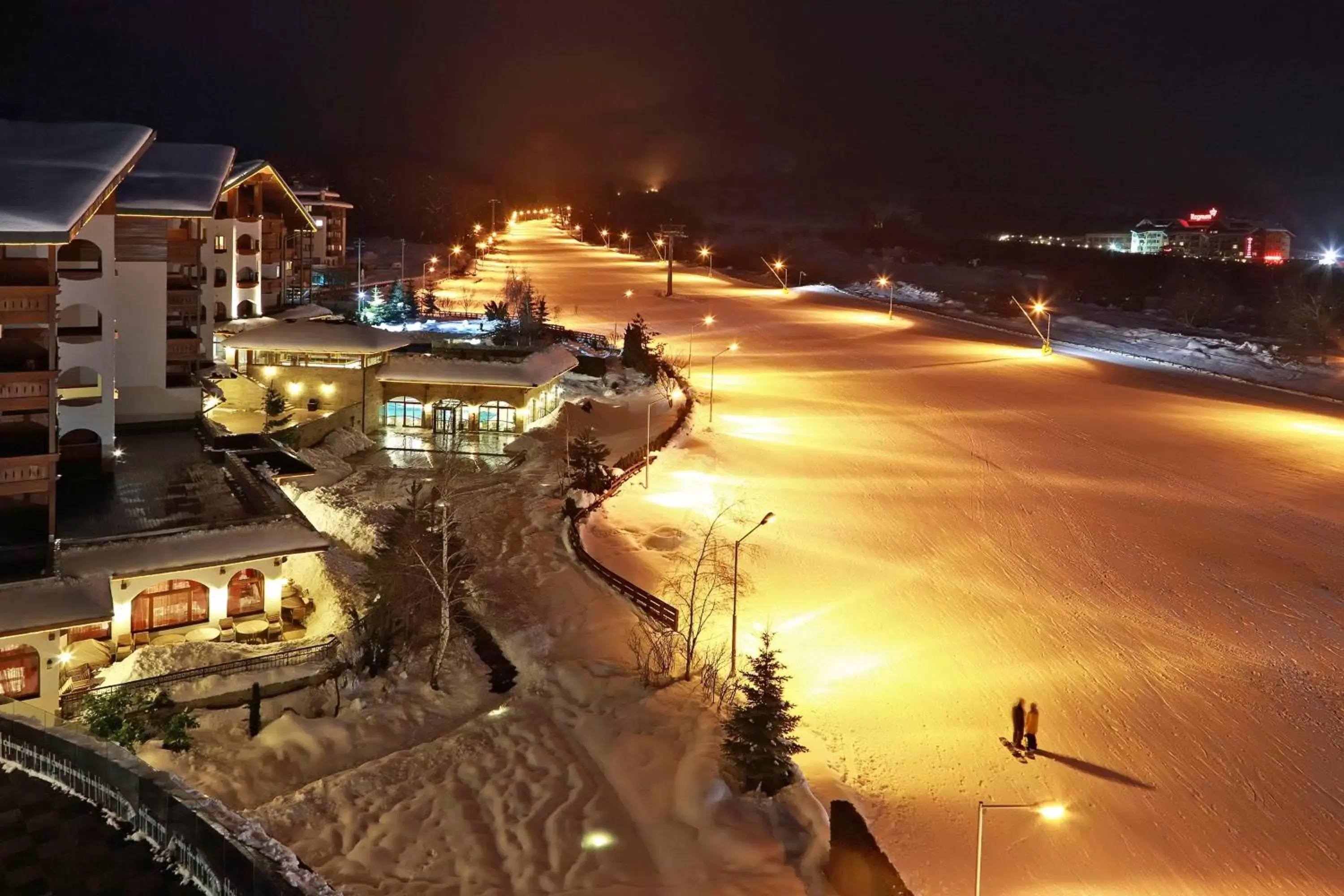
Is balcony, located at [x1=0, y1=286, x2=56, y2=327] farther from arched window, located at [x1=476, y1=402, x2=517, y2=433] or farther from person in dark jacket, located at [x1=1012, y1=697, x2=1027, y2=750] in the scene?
arched window, located at [x1=476, y1=402, x2=517, y2=433]

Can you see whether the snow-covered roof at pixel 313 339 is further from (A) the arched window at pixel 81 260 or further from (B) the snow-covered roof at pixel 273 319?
(A) the arched window at pixel 81 260

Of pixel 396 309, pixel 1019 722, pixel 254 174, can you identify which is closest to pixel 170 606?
pixel 1019 722

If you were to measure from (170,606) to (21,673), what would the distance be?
3329 millimetres

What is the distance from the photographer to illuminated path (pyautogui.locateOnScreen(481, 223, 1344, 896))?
15.2 meters

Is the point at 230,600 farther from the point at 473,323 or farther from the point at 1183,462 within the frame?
the point at 473,323

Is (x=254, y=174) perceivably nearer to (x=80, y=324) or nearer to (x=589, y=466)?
(x=80, y=324)

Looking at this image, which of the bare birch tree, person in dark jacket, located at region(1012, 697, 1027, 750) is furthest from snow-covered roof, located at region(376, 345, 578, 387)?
person in dark jacket, located at region(1012, 697, 1027, 750)

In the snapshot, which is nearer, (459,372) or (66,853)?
(66,853)

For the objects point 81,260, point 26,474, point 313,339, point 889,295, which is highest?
point 889,295

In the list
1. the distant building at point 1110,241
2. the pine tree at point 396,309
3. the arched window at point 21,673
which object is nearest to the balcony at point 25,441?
the arched window at point 21,673

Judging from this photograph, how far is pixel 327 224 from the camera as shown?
266 feet

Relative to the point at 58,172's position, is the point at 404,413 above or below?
below

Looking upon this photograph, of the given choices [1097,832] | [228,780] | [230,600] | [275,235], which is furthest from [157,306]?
[1097,832]

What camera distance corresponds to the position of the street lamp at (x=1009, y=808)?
11.6m
